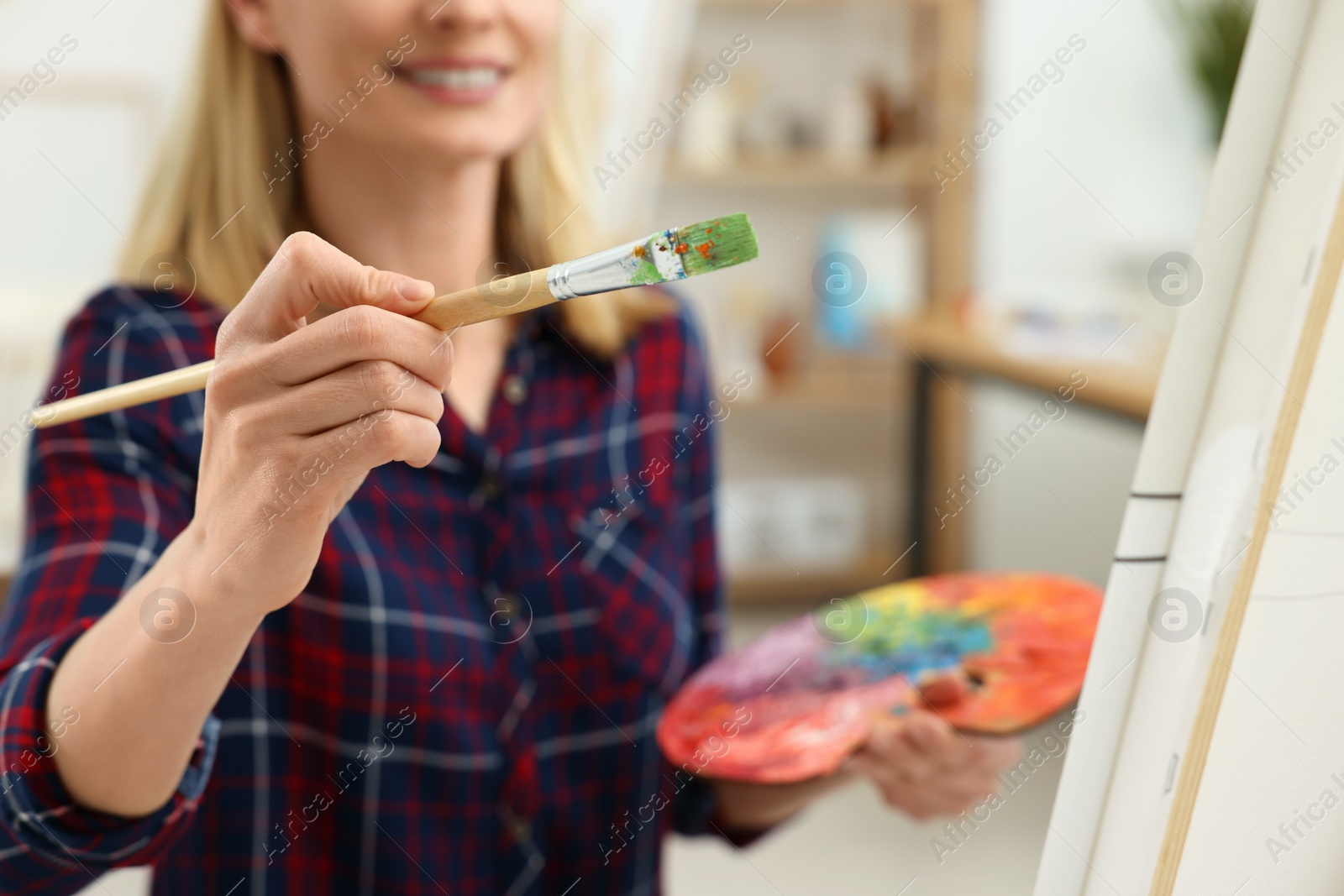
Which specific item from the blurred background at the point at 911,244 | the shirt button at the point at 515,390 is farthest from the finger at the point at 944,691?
the blurred background at the point at 911,244

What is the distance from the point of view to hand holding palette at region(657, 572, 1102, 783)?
0.59 meters

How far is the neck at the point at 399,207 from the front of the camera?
588 mm

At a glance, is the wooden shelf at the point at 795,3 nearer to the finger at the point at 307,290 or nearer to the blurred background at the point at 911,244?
the blurred background at the point at 911,244

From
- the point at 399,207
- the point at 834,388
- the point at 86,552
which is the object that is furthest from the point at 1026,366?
the point at 86,552

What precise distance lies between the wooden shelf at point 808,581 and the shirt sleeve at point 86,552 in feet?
5.94

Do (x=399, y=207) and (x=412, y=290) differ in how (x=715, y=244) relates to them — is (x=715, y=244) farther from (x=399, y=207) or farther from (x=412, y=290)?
(x=399, y=207)

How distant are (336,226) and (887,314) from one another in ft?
5.52

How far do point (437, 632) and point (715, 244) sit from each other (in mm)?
384

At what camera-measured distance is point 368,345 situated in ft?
1.04

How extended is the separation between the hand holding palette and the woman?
0.04 meters

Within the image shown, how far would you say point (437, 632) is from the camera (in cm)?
63

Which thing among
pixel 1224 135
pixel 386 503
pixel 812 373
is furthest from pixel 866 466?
pixel 1224 135

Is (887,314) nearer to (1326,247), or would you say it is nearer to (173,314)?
(173,314)

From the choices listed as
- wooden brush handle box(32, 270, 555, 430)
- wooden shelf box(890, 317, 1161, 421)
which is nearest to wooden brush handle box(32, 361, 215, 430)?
wooden brush handle box(32, 270, 555, 430)
